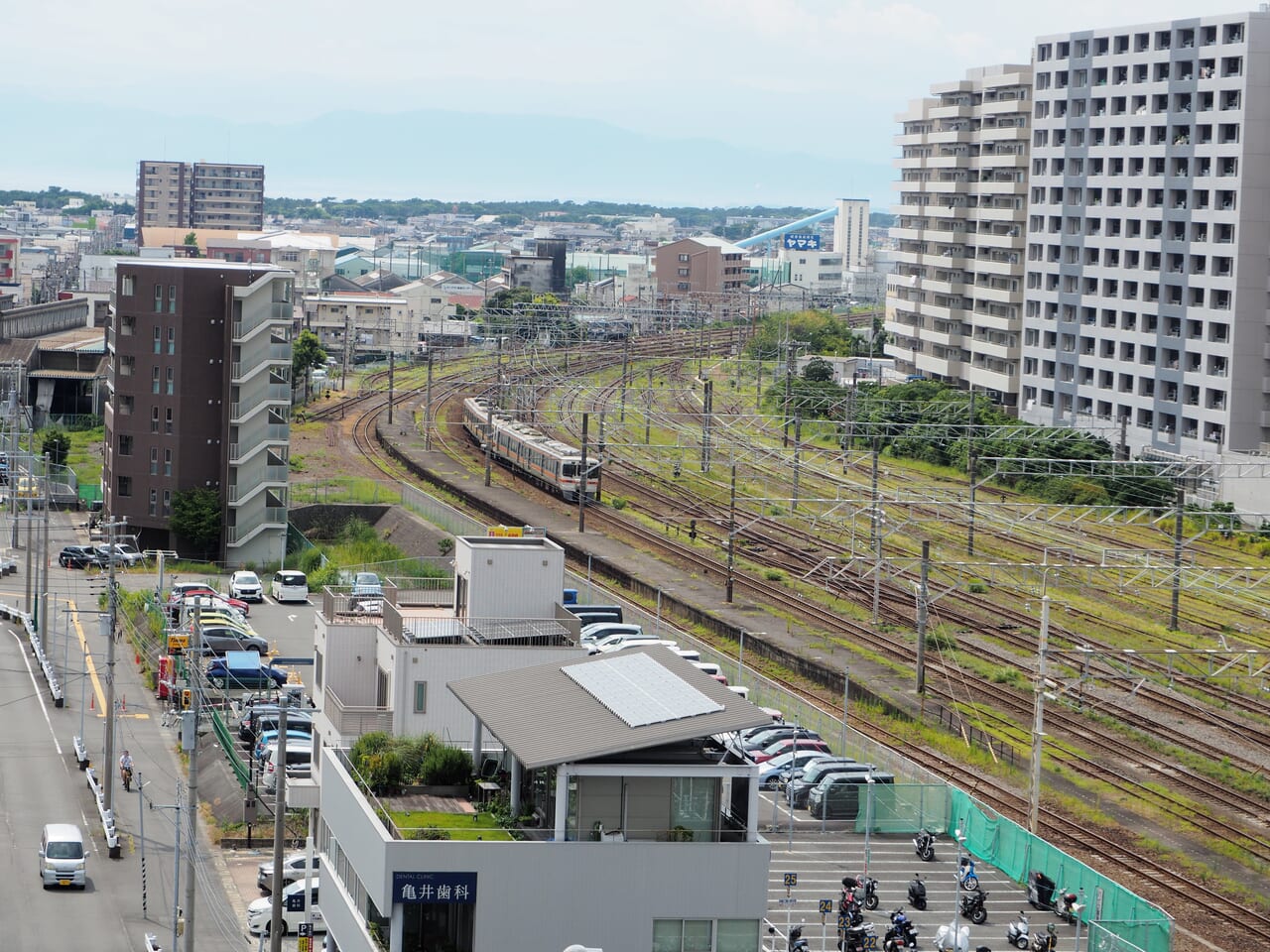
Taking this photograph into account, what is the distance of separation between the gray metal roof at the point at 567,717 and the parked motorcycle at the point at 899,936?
4774 mm

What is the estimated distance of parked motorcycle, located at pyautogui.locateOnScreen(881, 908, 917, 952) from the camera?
2017 centimetres

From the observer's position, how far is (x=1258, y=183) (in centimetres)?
5062

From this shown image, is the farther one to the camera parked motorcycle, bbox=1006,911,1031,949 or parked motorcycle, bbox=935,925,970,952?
parked motorcycle, bbox=1006,911,1031,949

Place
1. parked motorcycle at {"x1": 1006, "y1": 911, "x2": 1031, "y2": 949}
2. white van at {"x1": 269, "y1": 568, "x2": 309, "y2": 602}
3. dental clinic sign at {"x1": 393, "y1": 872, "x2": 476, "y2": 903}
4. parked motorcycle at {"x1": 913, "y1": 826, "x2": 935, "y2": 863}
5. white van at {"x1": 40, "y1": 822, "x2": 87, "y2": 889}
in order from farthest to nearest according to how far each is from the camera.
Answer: white van at {"x1": 269, "y1": 568, "x2": 309, "y2": 602} → parked motorcycle at {"x1": 913, "y1": 826, "x2": 935, "y2": 863} → white van at {"x1": 40, "y1": 822, "x2": 87, "y2": 889} → parked motorcycle at {"x1": 1006, "y1": 911, "x2": 1031, "y2": 949} → dental clinic sign at {"x1": 393, "y1": 872, "x2": 476, "y2": 903}

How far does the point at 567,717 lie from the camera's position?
15812 mm

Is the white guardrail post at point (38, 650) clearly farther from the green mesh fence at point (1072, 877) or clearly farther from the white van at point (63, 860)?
the green mesh fence at point (1072, 877)

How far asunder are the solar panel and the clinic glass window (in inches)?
63.2

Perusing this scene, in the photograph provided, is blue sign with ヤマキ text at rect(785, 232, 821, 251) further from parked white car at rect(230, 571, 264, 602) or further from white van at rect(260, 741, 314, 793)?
white van at rect(260, 741, 314, 793)

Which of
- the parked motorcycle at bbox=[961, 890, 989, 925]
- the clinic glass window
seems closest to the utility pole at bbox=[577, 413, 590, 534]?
the parked motorcycle at bbox=[961, 890, 989, 925]

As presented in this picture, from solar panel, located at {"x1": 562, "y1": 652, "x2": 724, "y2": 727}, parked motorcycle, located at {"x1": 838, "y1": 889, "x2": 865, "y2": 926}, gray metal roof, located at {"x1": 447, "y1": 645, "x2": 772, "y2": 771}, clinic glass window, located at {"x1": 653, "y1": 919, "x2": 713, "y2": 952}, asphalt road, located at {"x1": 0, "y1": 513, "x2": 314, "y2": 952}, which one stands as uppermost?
solar panel, located at {"x1": 562, "y1": 652, "x2": 724, "y2": 727}

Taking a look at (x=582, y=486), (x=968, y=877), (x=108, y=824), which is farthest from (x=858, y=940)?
(x=582, y=486)

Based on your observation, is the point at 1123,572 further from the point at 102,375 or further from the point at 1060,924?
the point at 102,375

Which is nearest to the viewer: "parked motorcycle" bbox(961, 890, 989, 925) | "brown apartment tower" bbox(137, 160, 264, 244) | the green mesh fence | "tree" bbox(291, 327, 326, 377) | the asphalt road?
the green mesh fence

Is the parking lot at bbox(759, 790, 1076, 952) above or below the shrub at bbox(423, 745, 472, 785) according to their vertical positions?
below
